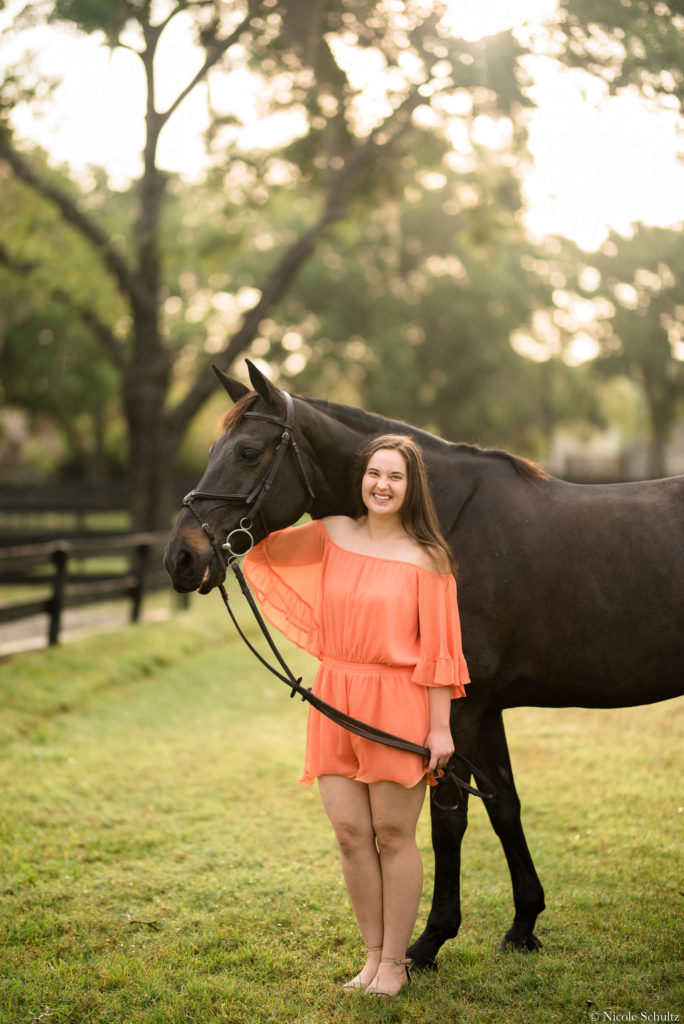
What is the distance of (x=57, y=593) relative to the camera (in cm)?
927

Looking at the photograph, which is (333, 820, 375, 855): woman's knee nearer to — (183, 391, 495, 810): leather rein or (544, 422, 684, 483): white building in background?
(183, 391, 495, 810): leather rein

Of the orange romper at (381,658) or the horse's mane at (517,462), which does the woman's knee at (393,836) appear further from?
the horse's mane at (517,462)

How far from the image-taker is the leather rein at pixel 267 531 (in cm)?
292

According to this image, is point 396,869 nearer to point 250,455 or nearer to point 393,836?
point 393,836

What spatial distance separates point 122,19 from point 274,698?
1055cm

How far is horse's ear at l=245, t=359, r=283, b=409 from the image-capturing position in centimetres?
311

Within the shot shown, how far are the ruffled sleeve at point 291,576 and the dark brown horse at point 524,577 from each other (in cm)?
9

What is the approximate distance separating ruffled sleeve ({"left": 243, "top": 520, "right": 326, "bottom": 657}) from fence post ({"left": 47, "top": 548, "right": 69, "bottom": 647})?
6.54m

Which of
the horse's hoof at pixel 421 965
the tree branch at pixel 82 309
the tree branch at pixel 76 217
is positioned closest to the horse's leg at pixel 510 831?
the horse's hoof at pixel 421 965

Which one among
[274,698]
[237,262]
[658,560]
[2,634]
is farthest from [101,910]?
[237,262]

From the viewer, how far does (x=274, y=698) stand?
29.1 ft

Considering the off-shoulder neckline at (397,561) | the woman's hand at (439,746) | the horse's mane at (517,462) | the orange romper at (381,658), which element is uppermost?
the horse's mane at (517,462)

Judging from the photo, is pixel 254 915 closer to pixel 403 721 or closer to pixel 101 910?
pixel 101 910

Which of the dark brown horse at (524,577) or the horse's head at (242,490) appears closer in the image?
the horse's head at (242,490)
